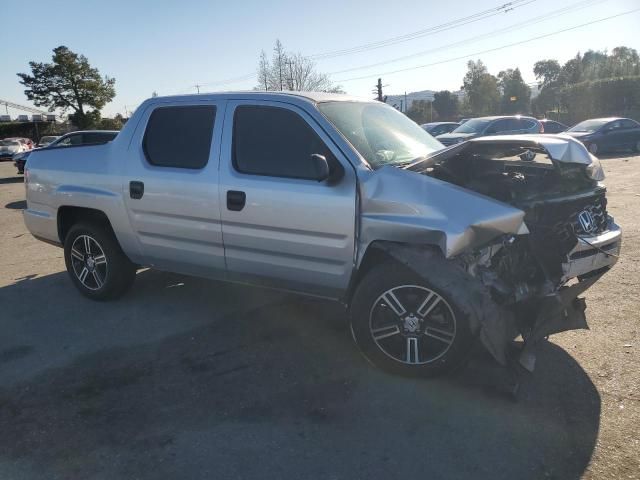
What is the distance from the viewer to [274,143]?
4.02m

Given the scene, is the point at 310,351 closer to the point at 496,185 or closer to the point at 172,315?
the point at 172,315

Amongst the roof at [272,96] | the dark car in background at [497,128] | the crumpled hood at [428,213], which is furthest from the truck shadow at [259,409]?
the dark car in background at [497,128]

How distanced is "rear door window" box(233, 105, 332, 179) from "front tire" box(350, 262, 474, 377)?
951 millimetres

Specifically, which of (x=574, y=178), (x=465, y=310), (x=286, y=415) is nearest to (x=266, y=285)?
(x=286, y=415)

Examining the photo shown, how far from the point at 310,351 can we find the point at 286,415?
0.89 metres

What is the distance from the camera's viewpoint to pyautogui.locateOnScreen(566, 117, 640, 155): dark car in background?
19891mm

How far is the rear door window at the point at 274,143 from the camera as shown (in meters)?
3.85

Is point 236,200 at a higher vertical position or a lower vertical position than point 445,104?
lower

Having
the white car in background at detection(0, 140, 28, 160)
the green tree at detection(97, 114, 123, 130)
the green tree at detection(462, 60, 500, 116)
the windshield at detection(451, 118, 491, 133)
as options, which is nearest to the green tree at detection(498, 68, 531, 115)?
the green tree at detection(462, 60, 500, 116)

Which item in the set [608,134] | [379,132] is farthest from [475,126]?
[379,132]

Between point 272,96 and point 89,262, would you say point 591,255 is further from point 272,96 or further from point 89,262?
point 89,262

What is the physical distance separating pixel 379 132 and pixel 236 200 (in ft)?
4.41

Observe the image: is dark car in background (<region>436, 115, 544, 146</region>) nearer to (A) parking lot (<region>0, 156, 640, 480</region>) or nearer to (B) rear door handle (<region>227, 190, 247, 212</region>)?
(A) parking lot (<region>0, 156, 640, 480</region>)

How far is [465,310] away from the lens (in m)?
3.20
